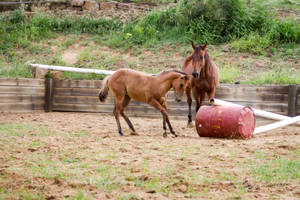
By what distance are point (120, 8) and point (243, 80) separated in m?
7.43

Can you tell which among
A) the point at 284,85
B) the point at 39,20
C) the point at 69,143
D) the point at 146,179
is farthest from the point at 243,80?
the point at 39,20

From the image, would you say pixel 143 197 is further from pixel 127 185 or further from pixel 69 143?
pixel 69 143

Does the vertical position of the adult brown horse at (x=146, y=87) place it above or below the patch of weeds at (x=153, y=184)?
above

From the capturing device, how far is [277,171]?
14.1 ft

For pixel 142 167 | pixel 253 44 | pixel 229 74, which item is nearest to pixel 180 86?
pixel 142 167

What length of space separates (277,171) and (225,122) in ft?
8.18

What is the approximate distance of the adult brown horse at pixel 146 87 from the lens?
711 centimetres

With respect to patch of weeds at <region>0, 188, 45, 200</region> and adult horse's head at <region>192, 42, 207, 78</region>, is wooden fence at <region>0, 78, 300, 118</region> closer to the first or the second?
adult horse's head at <region>192, 42, 207, 78</region>

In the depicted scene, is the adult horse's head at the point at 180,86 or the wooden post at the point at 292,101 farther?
the wooden post at the point at 292,101

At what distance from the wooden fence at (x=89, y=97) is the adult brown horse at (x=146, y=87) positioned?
2670 mm

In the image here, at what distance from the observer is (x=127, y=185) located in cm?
Answer: 380

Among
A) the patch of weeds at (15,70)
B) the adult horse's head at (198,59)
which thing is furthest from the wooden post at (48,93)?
the adult horse's head at (198,59)

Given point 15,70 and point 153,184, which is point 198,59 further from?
point 15,70

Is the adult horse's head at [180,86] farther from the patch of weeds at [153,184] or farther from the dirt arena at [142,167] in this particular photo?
the patch of weeds at [153,184]
